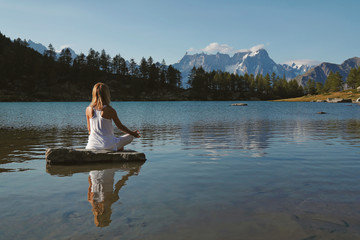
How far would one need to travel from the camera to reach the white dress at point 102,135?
11.3m

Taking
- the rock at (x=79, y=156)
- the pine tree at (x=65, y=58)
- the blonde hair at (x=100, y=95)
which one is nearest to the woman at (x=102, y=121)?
the blonde hair at (x=100, y=95)

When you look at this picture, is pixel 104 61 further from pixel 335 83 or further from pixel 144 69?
pixel 335 83

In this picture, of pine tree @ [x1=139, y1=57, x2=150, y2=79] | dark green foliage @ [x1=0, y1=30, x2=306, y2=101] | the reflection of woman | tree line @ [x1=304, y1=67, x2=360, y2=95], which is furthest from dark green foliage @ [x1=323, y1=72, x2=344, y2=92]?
the reflection of woman

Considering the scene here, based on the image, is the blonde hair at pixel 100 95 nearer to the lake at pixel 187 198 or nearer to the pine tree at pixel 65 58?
the lake at pixel 187 198

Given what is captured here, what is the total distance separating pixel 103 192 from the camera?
765 cm

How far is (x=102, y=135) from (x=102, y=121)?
28.2 inches

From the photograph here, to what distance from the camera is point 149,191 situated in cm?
768

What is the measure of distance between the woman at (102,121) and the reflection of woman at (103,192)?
1793mm

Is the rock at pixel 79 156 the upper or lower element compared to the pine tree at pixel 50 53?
lower

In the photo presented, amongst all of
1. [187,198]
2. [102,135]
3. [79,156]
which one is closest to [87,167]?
[79,156]

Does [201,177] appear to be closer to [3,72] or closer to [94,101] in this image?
[94,101]

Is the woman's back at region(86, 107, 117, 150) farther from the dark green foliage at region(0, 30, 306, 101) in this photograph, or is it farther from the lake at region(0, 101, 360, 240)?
the dark green foliage at region(0, 30, 306, 101)

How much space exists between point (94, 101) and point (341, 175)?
905 cm

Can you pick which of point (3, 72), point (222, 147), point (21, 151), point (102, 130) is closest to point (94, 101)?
point (102, 130)
